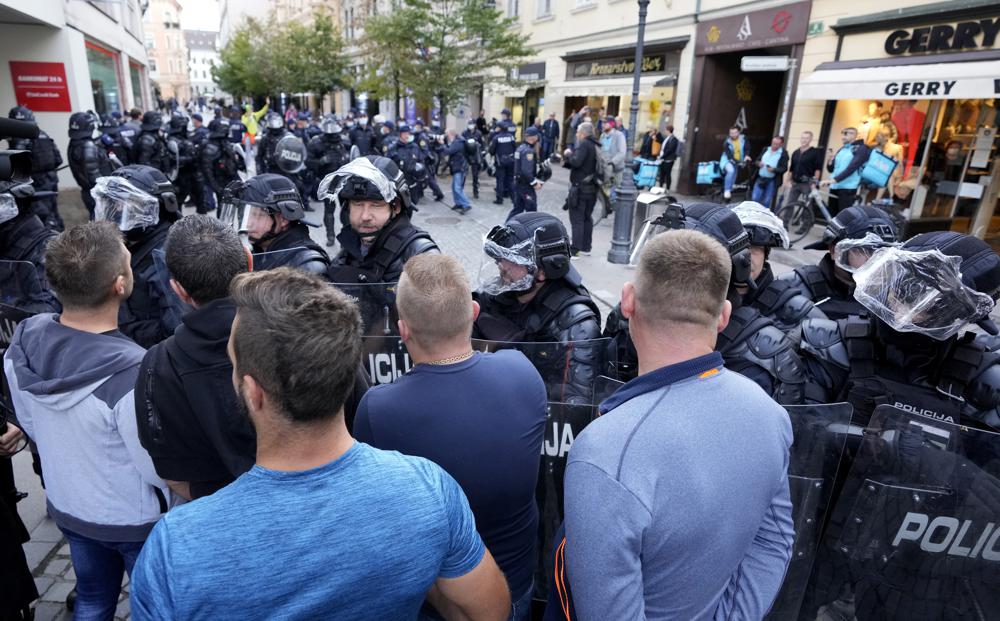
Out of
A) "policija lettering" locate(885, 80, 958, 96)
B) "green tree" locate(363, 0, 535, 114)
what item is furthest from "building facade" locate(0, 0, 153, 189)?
"policija lettering" locate(885, 80, 958, 96)

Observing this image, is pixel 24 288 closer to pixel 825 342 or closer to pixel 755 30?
pixel 825 342

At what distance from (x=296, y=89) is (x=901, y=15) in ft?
107

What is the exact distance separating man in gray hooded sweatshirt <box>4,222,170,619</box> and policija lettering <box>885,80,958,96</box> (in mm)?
11302

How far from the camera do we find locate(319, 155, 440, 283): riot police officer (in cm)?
367

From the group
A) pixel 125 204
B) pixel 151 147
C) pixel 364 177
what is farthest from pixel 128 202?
pixel 151 147

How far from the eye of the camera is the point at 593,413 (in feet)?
7.85

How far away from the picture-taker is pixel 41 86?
37.8ft

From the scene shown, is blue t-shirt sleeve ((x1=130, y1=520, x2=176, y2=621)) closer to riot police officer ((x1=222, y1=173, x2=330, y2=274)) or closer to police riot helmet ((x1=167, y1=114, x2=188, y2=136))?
riot police officer ((x1=222, y1=173, x2=330, y2=274))

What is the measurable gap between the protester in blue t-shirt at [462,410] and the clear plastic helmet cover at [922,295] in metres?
1.43

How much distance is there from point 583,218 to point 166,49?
91.6 meters

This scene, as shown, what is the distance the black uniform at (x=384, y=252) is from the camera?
3697 mm

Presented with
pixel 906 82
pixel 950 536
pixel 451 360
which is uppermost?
pixel 906 82

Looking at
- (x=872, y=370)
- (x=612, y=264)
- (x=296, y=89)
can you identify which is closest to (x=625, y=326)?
(x=872, y=370)

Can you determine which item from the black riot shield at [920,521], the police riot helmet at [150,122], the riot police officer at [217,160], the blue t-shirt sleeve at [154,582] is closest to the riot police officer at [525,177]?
the riot police officer at [217,160]
